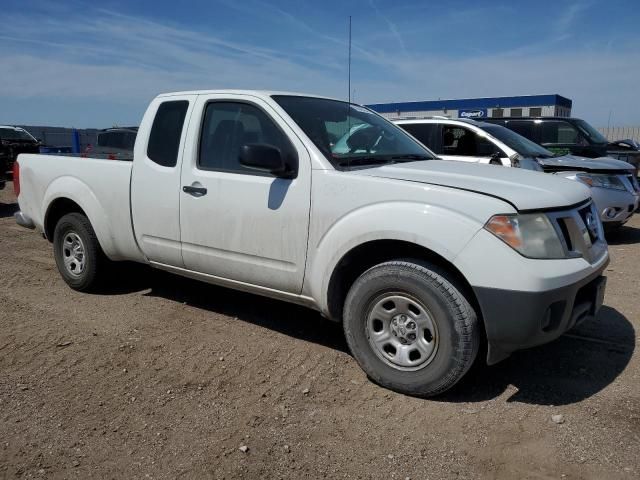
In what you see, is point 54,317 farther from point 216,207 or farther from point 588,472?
point 588,472

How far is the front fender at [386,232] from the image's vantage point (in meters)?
3.03

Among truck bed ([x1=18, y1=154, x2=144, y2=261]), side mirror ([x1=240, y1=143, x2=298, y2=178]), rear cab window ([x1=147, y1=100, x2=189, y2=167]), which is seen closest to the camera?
side mirror ([x1=240, y1=143, x2=298, y2=178])

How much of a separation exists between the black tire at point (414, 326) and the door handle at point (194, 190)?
140cm

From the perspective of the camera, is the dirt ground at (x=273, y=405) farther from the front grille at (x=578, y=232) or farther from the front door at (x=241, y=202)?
the front grille at (x=578, y=232)

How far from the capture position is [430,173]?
3494 millimetres

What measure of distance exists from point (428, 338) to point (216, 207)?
1783 millimetres

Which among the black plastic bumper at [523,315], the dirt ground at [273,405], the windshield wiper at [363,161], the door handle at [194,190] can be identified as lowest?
the dirt ground at [273,405]

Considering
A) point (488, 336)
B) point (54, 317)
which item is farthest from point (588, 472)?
point (54, 317)

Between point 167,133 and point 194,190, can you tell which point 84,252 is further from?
point 194,190

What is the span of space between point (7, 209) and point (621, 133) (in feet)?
91.1

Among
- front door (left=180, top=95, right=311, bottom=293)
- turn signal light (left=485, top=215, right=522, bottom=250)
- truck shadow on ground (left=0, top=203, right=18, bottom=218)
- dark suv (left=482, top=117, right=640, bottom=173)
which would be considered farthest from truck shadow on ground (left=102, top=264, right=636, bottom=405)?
truck shadow on ground (left=0, top=203, right=18, bottom=218)

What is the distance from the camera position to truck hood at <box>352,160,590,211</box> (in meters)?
3.07

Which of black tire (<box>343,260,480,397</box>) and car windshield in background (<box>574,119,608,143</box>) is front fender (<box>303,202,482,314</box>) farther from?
car windshield in background (<box>574,119,608,143</box>)

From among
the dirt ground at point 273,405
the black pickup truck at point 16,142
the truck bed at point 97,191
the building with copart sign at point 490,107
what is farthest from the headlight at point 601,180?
the building with copart sign at point 490,107
